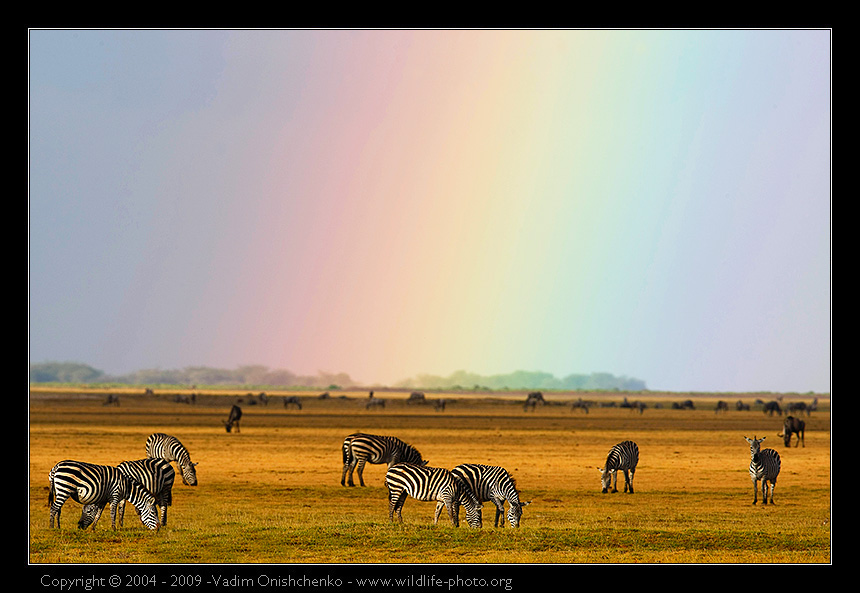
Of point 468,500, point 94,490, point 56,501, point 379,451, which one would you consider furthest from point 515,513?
point 379,451

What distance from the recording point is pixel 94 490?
17391 millimetres

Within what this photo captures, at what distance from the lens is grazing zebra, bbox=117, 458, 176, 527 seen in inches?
738

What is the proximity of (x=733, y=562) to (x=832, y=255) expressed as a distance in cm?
664

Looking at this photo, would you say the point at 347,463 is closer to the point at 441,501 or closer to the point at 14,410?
the point at 441,501

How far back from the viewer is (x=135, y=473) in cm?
1875

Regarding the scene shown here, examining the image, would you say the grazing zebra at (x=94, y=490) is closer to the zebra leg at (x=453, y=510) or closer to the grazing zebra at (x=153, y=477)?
the grazing zebra at (x=153, y=477)

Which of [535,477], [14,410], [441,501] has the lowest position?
[535,477]

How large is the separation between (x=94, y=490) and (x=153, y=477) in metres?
1.78

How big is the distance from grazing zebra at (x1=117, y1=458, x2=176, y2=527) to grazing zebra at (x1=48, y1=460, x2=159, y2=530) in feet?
1.18

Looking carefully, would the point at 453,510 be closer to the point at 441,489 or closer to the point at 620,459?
the point at 441,489

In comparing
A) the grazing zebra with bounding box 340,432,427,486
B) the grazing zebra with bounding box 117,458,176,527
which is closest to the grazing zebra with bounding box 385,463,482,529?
the grazing zebra with bounding box 117,458,176,527

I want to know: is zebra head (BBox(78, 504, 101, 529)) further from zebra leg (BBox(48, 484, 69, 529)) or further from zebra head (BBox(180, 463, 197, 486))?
zebra head (BBox(180, 463, 197, 486))

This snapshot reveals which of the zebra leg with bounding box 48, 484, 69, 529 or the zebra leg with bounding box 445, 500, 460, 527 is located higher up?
the zebra leg with bounding box 48, 484, 69, 529

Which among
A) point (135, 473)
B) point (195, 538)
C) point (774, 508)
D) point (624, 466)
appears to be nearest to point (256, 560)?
point (195, 538)
